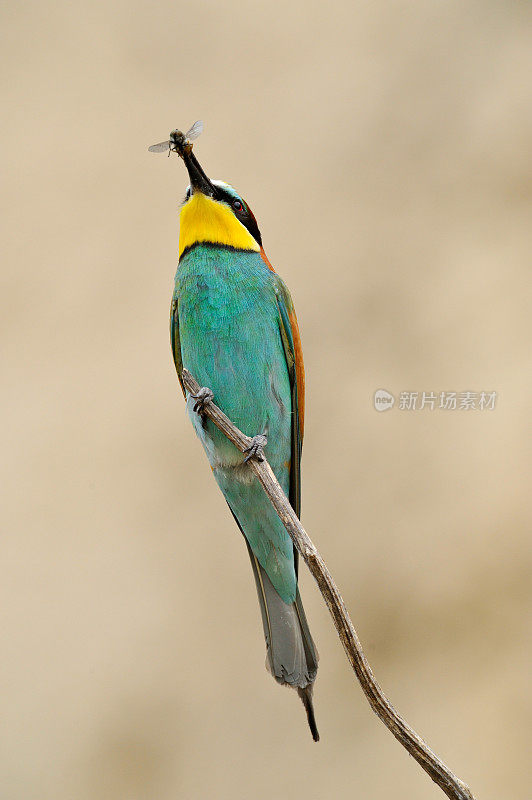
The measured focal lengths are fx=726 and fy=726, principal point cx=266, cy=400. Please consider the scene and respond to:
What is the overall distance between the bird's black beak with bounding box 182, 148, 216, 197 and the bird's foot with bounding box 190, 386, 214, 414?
31cm

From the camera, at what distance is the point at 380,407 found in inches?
91.5

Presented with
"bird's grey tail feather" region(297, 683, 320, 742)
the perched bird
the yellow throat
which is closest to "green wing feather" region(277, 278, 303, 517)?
the perched bird

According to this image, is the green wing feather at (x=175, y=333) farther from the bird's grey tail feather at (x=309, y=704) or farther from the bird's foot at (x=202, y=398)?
the bird's grey tail feather at (x=309, y=704)

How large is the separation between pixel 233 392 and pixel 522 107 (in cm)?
190

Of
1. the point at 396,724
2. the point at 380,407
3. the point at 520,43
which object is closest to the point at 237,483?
the point at 396,724

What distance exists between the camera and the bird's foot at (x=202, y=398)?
1014 mm

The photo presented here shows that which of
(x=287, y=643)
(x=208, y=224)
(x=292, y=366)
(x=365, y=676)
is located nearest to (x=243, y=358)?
(x=292, y=366)

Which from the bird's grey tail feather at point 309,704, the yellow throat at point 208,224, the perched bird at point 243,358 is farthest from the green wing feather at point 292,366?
the bird's grey tail feather at point 309,704

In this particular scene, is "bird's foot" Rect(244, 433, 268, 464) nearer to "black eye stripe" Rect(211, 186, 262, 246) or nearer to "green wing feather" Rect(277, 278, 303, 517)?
"green wing feather" Rect(277, 278, 303, 517)

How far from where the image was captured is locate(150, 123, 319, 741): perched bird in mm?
1108

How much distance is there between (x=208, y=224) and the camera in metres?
1.14

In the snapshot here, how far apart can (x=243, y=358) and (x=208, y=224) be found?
22 centimetres

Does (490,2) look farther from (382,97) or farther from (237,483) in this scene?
(237,483)

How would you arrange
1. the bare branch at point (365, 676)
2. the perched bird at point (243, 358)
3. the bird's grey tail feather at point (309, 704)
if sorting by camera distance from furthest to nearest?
the perched bird at point (243, 358) < the bird's grey tail feather at point (309, 704) < the bare branch at point (365, 676)
